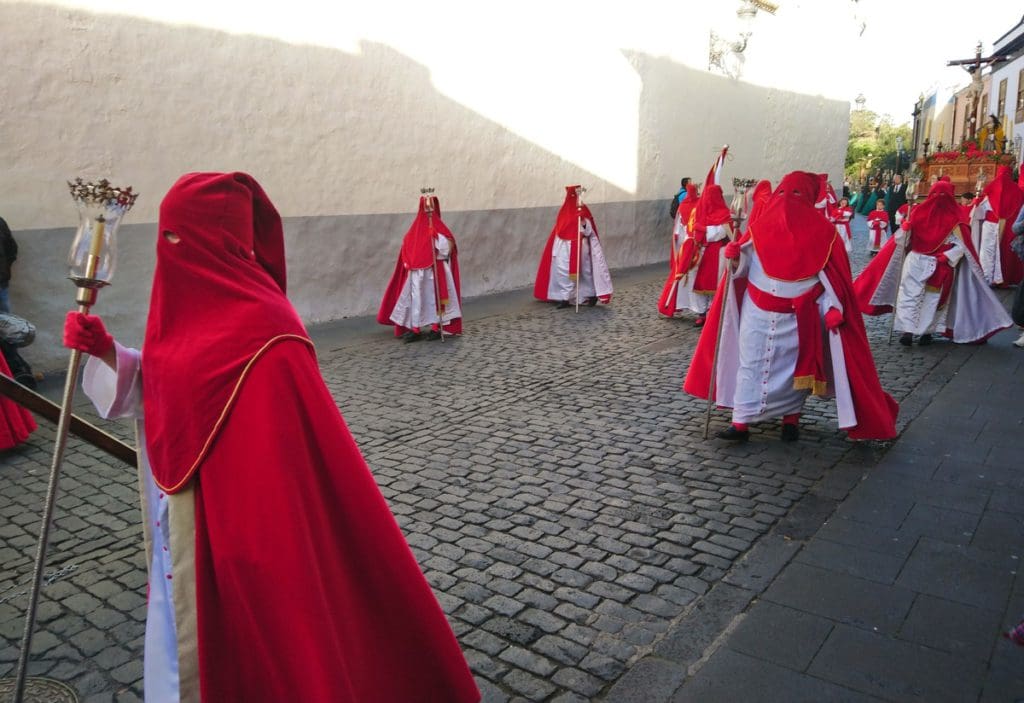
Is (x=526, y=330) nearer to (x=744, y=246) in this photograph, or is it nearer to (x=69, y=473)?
(x=744, y=246)

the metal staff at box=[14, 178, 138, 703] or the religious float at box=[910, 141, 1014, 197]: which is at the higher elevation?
the religious float at box=[910, 141, 1014, 197]

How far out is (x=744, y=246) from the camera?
5.94 meters

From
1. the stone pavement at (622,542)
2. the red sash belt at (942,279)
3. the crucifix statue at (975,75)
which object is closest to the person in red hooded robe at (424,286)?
the stone pavement at (622,542)

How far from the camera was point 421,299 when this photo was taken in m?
9.98

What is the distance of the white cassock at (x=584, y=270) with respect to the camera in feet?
40.8

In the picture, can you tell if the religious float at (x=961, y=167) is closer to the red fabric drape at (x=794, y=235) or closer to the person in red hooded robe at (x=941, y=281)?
the person in red hooded robe at (x=941, y=281)

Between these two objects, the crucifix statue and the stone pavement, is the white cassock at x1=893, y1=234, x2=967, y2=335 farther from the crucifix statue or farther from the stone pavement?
the crucifix statue

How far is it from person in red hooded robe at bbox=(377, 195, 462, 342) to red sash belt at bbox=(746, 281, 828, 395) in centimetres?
496

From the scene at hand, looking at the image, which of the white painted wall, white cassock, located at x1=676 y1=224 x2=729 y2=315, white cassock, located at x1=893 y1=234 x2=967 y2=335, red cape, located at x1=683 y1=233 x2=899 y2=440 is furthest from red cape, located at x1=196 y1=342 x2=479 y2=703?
white cassock, located at x1=676 y1=224 x2=729 y2=315

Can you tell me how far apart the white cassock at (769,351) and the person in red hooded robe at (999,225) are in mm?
9770

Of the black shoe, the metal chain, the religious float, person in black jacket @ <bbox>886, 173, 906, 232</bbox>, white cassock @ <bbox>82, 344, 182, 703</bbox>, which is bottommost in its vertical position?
the metal chain

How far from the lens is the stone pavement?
10.8 ft

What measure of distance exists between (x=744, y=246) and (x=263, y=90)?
654 cm

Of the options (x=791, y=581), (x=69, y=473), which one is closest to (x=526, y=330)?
(x=69, y=473)
